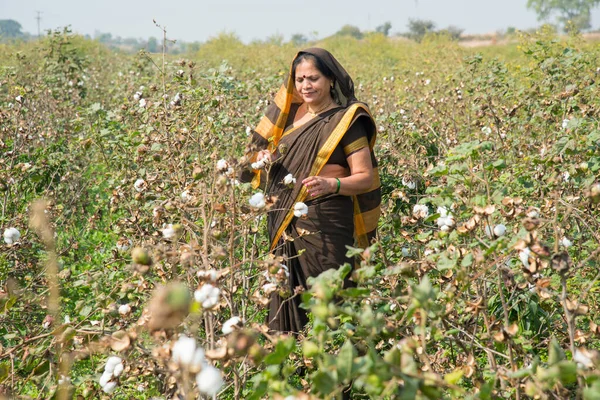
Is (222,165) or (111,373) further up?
(222,165)

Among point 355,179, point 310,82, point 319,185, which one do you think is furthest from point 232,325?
point 310,82

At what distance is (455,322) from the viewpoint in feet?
6.25

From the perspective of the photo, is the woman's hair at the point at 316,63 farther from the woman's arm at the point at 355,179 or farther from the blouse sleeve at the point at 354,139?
the woman's arm at the point at 355,179

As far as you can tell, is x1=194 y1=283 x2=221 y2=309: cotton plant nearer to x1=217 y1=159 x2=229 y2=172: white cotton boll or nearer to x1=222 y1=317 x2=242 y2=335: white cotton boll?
x1=222 y1=317 x2=242 y2=335: white cotton boll

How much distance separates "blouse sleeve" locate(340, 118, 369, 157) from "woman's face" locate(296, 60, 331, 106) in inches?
7.8

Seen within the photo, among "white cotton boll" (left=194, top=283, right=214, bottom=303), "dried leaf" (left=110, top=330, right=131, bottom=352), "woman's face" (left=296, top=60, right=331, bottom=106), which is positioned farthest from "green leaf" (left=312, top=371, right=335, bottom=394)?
"woman's face" (left=296, top=60, right=331, bottom=106)

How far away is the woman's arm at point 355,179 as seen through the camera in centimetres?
245

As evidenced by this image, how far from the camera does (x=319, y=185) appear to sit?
7.93ft

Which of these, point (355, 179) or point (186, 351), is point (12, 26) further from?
point (186, 351)

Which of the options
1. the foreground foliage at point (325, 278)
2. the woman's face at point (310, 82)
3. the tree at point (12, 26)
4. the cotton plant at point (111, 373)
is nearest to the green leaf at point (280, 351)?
the foreground foliage at point (325, 278)

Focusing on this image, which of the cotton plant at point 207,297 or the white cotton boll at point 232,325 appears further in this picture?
the white cotton boll at point 232,325

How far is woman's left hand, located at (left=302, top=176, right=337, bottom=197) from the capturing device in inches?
93.7

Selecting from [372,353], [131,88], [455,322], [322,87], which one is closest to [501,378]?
[455,322]

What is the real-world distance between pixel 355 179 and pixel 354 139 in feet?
0.53
